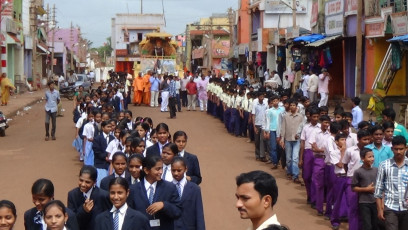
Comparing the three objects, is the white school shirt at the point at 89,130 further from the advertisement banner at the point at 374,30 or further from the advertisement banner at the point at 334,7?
the advertisement banner at the point at 334,7

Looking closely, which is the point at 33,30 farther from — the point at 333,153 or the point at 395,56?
the point at 333,153

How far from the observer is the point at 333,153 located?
1070 centimetres

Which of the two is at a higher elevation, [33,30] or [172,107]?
[33,30]

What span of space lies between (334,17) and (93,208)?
21412 mm

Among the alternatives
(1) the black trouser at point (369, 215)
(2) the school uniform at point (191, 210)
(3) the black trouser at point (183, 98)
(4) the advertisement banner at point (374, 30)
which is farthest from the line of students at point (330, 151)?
(3) the black trouser at point (183, 98)

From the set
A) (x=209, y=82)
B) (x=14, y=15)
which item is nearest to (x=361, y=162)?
(x=209, y=82)

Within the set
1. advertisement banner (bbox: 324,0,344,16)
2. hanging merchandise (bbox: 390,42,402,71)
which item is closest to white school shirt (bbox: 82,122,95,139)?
hanging merchandise (bbox: 390,42,402,71)

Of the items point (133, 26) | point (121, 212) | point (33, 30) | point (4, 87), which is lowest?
point (121, 212)

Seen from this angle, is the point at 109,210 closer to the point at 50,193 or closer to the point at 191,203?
the point at 50,193

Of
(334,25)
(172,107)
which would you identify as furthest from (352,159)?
(172,107)

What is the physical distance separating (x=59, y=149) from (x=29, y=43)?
39.6 meters

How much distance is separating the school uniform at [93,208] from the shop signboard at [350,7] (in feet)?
61.4

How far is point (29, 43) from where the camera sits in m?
57.2

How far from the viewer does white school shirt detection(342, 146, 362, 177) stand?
9859mm
